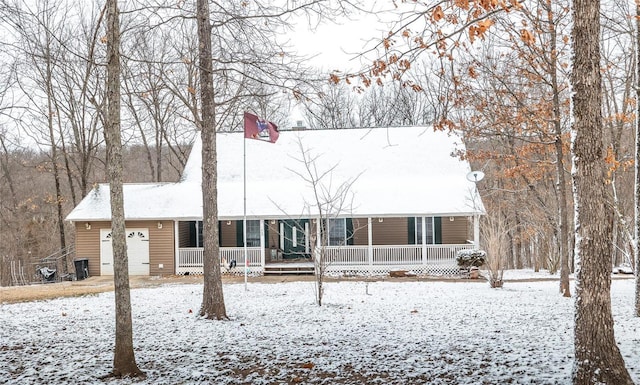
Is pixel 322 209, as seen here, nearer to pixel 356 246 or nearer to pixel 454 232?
pixel 356 246

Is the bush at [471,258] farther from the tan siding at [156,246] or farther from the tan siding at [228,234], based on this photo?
the tan siding at [156,246]

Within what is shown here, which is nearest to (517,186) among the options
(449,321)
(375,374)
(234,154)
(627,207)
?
(627,207)

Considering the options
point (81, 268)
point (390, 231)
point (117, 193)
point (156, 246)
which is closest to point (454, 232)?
point (390, 231)

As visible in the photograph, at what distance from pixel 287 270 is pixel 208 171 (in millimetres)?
11586

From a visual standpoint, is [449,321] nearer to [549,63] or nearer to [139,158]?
[549,63]

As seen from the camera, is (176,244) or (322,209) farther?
(176,244)

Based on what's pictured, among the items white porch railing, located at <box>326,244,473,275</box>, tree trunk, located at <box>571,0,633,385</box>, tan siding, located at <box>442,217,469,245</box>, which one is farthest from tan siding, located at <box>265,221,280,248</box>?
tree trunk, located at <box>571,0,633,385</box>

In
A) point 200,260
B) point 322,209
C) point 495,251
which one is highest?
point 322,209

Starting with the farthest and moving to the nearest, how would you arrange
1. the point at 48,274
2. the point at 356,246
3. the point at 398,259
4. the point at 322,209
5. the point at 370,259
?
the point at 48,274 → the point at 398,259 → the point at 356,246 → the point at 370,259 → the point at 322,209

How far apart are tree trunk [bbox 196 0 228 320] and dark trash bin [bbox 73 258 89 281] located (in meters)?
12.2

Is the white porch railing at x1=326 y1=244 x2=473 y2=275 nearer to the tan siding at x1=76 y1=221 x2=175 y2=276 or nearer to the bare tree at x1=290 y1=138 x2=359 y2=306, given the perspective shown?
the bare tree at x1=290 y1=138 x2=359 y2=306

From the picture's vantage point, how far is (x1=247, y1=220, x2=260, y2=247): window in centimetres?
2297

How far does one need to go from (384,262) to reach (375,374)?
1494 cm

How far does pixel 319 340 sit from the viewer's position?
8289mm
